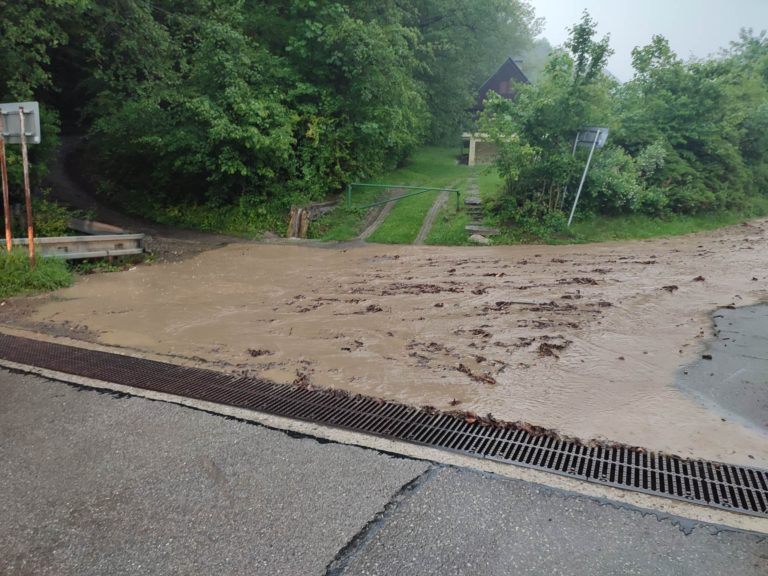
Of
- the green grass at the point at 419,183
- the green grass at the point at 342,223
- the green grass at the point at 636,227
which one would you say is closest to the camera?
the green grass at the point at 636,227

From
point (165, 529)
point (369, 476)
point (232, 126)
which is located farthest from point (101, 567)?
point (232, 126)

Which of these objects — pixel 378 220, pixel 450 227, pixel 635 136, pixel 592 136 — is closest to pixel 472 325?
pixel 450 227

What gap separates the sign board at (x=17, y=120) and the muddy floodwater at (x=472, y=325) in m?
2.71

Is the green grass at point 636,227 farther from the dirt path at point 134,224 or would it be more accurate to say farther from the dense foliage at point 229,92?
the dirt path at point 134,224

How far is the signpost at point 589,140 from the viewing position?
46.6 feet

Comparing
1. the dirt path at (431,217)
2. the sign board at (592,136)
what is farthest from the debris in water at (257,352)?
the sign board at (592,136)

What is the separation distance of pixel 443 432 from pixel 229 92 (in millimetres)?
13324

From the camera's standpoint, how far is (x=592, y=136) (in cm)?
1440

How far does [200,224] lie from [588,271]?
37.9 feet

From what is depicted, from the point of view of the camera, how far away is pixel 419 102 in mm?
19062

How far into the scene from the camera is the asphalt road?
289cm

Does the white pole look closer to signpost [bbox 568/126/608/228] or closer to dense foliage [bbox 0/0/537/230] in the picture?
signpost [bbox 568/126/608/228]

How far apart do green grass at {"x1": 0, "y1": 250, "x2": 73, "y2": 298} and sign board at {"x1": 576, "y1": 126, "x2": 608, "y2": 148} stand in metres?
12.5

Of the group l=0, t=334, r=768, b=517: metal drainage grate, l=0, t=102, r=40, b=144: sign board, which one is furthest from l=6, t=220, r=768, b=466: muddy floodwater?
l=0, t=102, r=40, b=144: sign board
